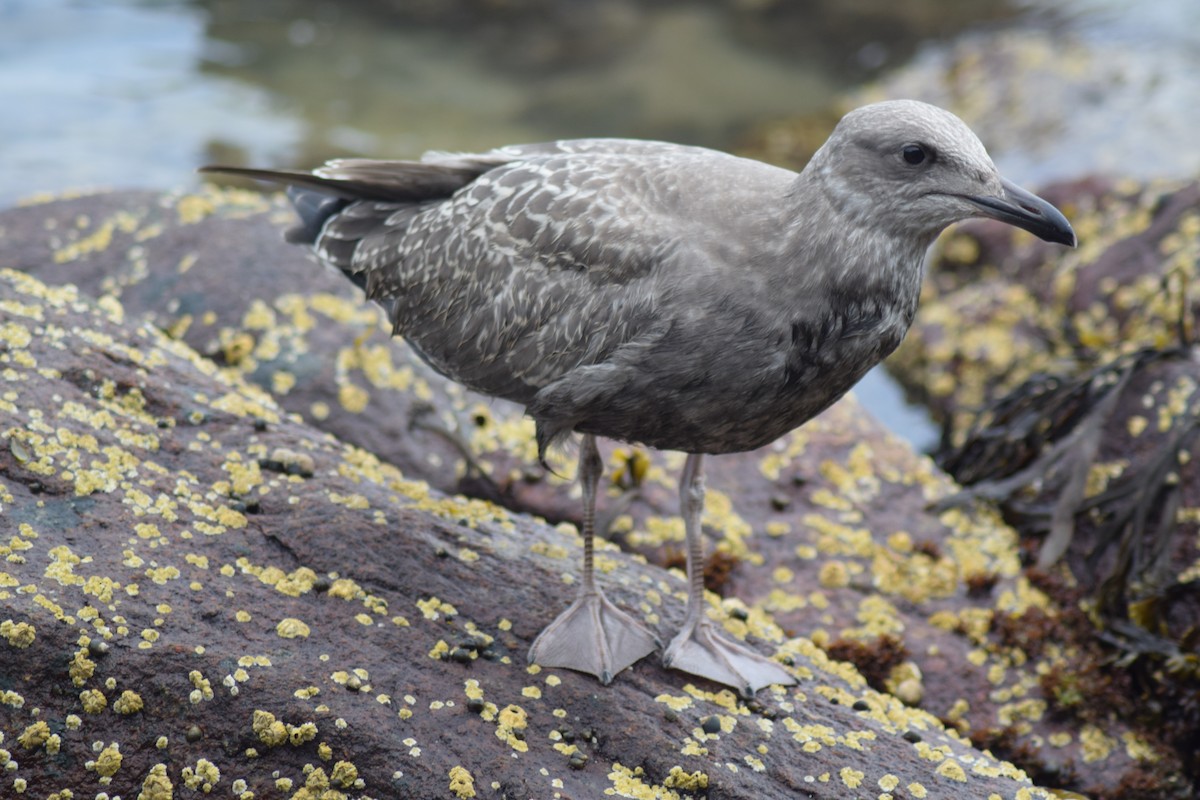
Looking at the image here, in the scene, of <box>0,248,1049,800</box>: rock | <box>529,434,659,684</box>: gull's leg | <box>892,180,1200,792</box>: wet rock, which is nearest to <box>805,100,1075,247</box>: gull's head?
<box>529,434,659,684</box>: gull's leg

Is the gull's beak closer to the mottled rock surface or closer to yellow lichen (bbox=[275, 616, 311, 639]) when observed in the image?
the mottled rock surface

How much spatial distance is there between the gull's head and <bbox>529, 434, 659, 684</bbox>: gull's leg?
5.05ft

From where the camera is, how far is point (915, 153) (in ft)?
12.1

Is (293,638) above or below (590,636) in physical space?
below

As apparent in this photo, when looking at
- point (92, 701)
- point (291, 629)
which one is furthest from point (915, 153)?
point (92, 701)

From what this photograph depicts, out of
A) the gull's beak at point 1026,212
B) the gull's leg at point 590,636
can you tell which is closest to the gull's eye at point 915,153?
the gull's beak at point 1026,212

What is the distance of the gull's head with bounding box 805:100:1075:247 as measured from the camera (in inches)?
143

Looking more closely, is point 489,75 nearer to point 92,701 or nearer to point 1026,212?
point 1026,212

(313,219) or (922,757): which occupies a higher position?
(313,219)

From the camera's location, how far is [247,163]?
1026cm

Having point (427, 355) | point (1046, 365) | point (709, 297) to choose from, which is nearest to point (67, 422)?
point (427, 355)

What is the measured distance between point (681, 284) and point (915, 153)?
0.83 m

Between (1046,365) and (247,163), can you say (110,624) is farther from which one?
(247,163)

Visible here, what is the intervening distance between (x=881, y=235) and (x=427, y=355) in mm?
1855
